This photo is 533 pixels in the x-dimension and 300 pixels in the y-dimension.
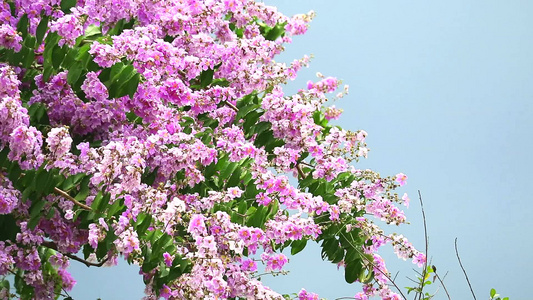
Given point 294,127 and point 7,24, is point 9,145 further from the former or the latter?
point 294,127

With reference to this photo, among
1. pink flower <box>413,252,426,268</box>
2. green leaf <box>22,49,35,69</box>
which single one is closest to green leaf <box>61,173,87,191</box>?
green leaf <box>22,49,35,69</box>

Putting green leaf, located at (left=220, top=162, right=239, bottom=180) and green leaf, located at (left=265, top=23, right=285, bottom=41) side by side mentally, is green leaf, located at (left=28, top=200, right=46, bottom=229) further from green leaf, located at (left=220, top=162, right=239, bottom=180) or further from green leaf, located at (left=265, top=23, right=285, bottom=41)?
green leaf, located at (left=265, top=23, right=285, bottom=41)

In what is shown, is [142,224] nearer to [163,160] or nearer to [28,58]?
[163,160]

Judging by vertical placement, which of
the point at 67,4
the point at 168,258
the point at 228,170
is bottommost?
the point at 168,258

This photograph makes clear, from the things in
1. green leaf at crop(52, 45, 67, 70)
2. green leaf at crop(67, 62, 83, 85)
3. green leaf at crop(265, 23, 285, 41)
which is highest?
green leaf at crop(265, 23, 285, 41)

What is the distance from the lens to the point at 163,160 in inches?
136

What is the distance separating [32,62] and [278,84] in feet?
4.97

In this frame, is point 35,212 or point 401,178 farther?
point 401,178

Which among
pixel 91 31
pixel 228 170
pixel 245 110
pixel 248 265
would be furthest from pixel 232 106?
pixel 248 265

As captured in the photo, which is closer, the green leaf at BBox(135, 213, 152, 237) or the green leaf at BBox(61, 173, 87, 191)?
the green leaf at BBox(135, 213, 152, 237)

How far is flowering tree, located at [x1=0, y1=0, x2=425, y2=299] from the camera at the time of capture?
315cm

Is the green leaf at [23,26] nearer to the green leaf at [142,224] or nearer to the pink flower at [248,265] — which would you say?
the green leaf at [142,224]

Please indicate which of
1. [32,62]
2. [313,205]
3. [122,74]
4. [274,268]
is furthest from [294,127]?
[32,62]

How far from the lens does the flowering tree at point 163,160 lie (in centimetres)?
315
